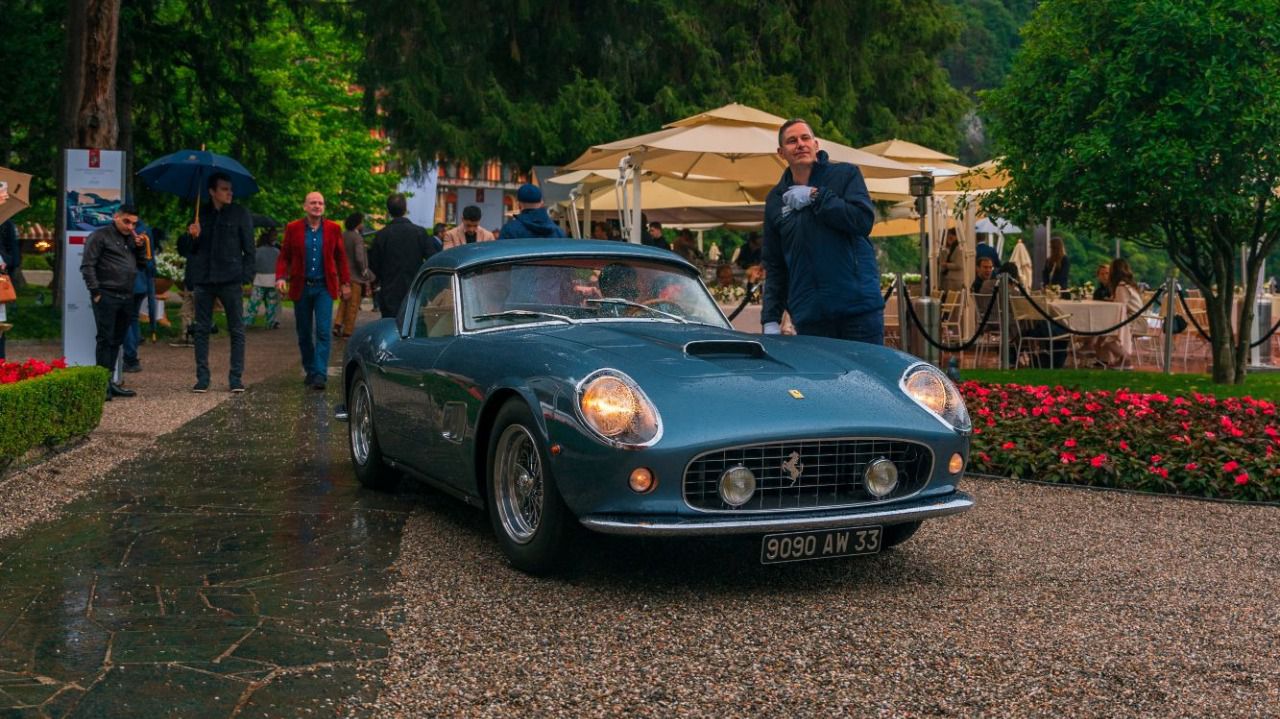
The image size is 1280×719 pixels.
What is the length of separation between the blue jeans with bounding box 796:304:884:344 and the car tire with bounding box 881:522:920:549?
63.4 inches

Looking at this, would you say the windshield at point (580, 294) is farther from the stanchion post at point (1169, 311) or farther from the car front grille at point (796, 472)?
the stanchion post at point (1169, 311)

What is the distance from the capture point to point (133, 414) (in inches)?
445

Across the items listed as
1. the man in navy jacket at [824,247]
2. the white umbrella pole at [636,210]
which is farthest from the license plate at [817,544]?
the white umbrella pole at [636,210]

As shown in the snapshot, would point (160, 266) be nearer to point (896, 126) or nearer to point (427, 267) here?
point (896, 126)

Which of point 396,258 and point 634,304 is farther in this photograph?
point 396,258

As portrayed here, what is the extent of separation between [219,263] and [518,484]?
318 inches

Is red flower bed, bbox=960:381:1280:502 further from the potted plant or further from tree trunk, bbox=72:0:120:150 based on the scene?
the potted plant

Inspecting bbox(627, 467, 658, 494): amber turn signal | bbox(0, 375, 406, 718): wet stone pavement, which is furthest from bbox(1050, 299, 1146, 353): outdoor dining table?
bbox(627, 467, 658, 494): amber turn signal

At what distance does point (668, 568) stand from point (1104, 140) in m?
7.55

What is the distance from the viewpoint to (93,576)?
5.68m

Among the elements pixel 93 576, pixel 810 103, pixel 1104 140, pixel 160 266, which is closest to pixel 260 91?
pixel 160 266

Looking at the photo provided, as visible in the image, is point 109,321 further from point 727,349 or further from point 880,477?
point 880,477

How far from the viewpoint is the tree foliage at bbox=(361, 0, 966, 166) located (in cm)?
2620

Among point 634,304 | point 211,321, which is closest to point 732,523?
point 634,304
